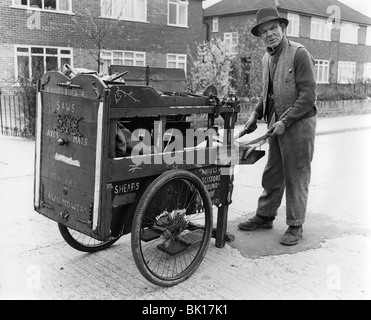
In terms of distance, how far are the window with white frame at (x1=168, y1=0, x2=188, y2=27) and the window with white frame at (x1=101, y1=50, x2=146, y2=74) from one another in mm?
2456

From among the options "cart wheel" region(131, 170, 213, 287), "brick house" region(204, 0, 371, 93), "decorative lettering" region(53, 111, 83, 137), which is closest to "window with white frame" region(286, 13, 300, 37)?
"brick house" region(204, 0, 371, 93)

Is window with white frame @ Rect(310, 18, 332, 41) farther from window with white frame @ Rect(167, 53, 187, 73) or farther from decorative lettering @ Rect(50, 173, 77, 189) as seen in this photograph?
decorative lettering @ Rect(50, 173, 77, 189)

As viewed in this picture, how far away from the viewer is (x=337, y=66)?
98.9 feet

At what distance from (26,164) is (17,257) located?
4005 mm

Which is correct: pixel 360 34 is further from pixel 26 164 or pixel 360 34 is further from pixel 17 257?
pixel 17 257

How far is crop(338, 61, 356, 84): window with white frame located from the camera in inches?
1204

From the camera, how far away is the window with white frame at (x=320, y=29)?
27.6m

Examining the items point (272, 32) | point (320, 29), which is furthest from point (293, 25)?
point (272, 32)

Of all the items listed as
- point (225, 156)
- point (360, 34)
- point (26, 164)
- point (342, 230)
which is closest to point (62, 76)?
point (225, 156)

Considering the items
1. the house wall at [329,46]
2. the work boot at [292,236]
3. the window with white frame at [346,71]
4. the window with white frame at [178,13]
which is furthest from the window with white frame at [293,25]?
the work boot at [292,236]

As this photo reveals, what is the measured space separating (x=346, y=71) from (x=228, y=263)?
30.3 meters

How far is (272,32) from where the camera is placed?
4.21 metres

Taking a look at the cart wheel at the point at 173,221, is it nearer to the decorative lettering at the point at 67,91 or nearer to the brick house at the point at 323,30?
the decorative lettering at the point at 67,91

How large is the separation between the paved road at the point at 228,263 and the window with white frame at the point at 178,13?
15.7 meters
